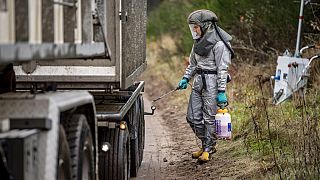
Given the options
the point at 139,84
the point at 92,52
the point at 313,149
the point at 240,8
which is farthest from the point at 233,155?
the point at 240,8

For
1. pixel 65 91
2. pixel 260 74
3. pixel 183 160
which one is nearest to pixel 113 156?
pixel 65 91

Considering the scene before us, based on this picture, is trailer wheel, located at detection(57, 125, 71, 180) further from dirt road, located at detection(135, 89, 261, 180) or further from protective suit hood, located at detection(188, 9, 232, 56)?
protective suit hood, located at detection(188, 9, 232, 56)

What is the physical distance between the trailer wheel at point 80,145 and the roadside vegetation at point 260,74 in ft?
7.94

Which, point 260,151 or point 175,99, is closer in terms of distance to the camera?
point 260,151

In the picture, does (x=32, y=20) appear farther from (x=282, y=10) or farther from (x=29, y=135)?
(x=282, y=10)

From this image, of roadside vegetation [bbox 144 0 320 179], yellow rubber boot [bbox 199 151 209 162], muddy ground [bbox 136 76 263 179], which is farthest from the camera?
yellow rubber boot [bbox 199 151 209 162]

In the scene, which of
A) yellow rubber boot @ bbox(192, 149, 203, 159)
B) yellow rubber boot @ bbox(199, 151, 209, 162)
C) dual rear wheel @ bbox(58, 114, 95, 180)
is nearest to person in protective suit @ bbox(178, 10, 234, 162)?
yellow rubber boot @ bbox(199, 151, 209, 162)

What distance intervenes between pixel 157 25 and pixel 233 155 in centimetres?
2203

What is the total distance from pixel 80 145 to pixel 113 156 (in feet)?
8.47

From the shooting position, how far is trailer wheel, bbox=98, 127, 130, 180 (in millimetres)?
8992

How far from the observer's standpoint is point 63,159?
6074mm

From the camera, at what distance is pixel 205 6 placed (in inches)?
872

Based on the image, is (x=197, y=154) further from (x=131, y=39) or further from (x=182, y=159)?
(x=131, y=39)

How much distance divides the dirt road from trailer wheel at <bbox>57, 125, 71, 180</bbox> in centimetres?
399
